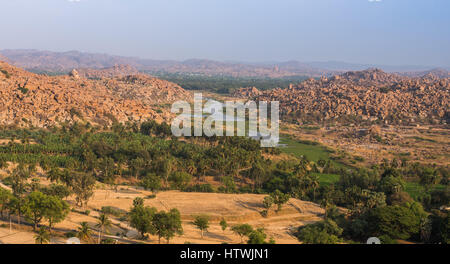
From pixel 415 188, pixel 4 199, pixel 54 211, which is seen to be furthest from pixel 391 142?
pixel 4 199

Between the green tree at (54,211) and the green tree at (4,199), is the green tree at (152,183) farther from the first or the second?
the green tree at (4,199)

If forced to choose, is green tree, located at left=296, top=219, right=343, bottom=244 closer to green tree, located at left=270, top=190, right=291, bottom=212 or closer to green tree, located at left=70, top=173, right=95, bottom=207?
green tree, located at left=270, top=190, right=291, bottom=212

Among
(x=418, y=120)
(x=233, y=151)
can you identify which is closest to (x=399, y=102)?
(x=418, y=120)

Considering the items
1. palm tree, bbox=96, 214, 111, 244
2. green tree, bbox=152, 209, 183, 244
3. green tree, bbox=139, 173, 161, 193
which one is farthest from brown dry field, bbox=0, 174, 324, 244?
green tree, bbox=152, 209, 183, 244

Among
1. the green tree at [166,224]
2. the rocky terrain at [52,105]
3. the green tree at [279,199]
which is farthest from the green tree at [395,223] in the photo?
the rocky terrain at [52,105]

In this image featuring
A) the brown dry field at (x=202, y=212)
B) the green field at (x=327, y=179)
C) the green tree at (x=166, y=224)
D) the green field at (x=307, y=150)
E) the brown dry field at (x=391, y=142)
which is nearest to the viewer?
the green tree at (x=166, y=224)

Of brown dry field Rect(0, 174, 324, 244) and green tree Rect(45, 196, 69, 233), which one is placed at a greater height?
green tree Rect(45, 196, 69, 233)

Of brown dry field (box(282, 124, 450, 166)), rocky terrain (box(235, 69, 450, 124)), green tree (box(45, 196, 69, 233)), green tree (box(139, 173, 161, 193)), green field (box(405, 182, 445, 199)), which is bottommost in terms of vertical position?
green field (box(405, 182, 445, 199))
